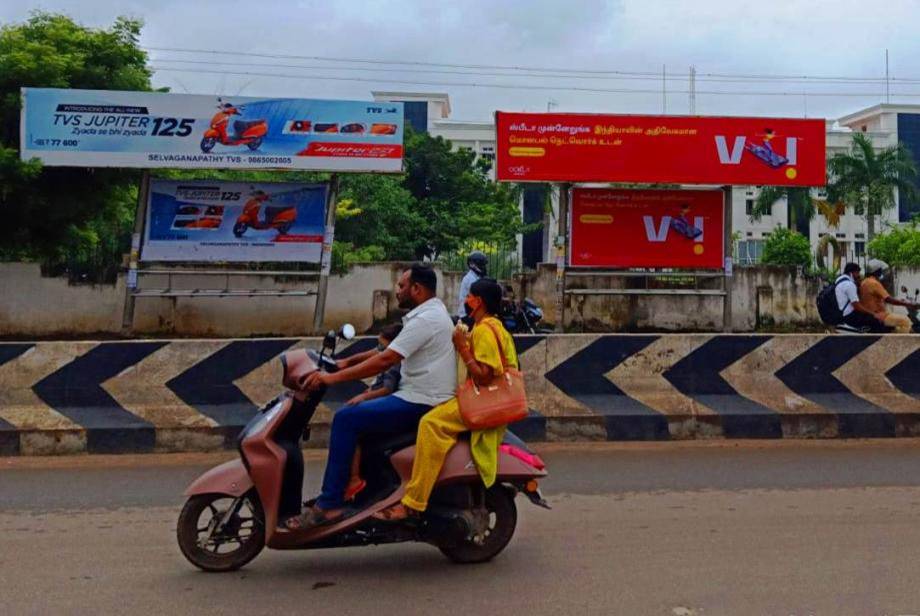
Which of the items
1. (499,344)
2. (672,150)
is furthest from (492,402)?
(672,150)

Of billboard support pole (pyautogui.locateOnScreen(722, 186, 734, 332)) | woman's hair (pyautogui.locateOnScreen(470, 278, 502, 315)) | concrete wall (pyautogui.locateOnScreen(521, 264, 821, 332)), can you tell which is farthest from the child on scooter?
billboard support pole (pyautogui.locateOnScreen(722, 186, 734, 332))

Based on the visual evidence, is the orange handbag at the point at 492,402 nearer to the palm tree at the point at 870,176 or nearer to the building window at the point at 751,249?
the building window at the point at 751,249

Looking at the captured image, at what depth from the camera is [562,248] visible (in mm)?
15516

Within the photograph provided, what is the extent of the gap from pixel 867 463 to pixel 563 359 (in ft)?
9.07

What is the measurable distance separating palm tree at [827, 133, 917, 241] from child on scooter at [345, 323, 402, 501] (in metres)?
47.4

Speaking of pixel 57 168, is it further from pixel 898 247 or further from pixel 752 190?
pixel 752 190

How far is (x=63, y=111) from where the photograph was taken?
13.6 meters

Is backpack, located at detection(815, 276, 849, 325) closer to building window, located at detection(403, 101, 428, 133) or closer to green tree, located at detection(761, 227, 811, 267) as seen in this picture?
green tree, located at detection(761, 227, 811, 267)

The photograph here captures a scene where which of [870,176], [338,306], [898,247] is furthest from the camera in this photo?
[870,176]

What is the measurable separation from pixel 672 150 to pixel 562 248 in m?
2.30

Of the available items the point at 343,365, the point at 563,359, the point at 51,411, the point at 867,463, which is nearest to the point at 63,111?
the point at 51,411

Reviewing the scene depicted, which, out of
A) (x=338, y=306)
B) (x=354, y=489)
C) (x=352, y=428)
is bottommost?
(x=354, y=489)

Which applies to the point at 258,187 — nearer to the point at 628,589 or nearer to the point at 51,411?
the point at 51,411

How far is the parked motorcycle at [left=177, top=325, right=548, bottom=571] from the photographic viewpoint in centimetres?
482
